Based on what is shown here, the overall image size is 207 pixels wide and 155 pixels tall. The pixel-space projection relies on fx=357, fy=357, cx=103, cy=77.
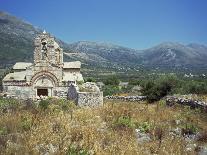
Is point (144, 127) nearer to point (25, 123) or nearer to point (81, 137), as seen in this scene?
point (81, 137)

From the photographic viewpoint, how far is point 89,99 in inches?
1019

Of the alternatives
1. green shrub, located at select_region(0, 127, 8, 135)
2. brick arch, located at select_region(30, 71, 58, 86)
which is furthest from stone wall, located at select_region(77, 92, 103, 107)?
green shrub, located at select_region(0, 127, 8, 135)

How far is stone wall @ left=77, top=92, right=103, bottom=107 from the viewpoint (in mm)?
25672

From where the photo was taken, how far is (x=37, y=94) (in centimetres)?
3594

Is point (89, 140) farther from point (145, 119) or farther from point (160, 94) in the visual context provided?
point (160, 94)

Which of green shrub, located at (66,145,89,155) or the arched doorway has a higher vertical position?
the arched doorway

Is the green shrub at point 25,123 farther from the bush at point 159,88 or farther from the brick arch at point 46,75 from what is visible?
the bush at point 159,88

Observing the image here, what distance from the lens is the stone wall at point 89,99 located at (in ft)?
84.2

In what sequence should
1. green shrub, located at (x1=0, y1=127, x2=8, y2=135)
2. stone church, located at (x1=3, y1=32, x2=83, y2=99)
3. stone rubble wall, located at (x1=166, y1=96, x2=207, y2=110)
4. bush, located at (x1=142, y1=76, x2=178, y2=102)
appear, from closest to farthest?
green shrub, located at (x1=0, y1=127, x2=8, y2=135) < stone rubble wall, located at (x1=166, y1=96, x2=207, y2=110) < stone church, located at (x1=3, y1=32, x2=83, y2=99) < bush, located at (x1=142, y1=76, x2=178, y2=102)

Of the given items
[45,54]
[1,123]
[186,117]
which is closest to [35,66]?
[45,54]

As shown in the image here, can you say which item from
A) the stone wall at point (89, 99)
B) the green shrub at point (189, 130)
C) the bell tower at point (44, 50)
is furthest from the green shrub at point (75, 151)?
the bell tower at point (44, 50)

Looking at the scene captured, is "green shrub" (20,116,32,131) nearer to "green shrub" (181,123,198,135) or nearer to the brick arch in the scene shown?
"green shrub" (181,123,198,135)

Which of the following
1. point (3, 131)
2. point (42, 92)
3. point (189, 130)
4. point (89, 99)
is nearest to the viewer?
point (3, 131)

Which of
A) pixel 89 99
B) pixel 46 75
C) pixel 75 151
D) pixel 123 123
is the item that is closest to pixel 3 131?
pixel 75 151
